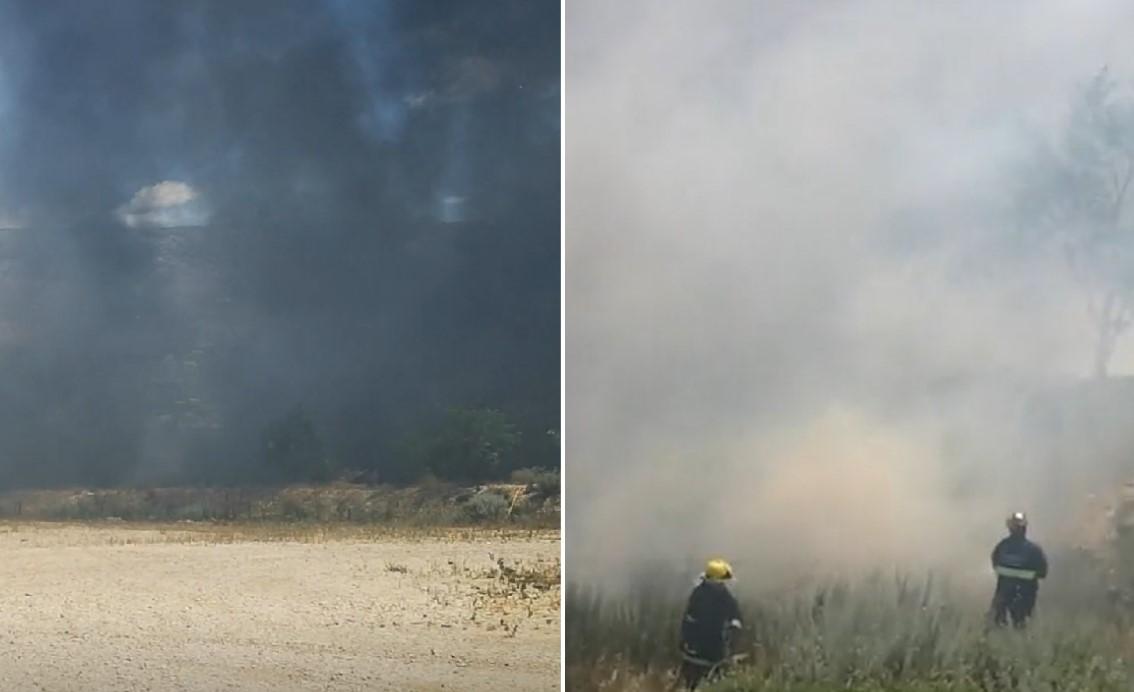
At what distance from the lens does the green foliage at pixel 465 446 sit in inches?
173

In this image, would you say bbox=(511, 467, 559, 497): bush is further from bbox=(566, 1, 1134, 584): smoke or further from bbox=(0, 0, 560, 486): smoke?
bbox=(0, 0, 560, 486): smoke

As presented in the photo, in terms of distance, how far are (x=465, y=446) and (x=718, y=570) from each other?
1.14 m

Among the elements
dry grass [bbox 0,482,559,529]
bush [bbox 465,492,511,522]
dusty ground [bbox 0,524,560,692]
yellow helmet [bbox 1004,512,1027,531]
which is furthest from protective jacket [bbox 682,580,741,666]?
yellow helmet [bbox 1004,512,1027,531]

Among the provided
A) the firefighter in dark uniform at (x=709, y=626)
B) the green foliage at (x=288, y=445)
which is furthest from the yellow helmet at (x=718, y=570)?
the green foliage at (x=288, y=445)

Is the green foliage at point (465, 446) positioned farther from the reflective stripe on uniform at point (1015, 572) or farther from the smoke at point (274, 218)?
the reflective stripe on uniform at point (1015, 572)

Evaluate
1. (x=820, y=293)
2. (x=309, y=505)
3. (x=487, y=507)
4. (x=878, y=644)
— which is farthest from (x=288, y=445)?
(x=878, y=644)

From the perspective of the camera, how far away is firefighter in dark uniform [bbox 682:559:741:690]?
417 centimetres

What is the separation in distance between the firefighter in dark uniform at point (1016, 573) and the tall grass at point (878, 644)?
0.06 metres

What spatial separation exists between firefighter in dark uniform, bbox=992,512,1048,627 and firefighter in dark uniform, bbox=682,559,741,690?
0.99 m

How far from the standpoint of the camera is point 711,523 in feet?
13.9

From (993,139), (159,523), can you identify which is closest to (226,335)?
(159,523)

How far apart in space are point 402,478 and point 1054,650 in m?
2.60

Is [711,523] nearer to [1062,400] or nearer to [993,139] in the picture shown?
[1062,400]

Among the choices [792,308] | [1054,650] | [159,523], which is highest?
[792,308]
